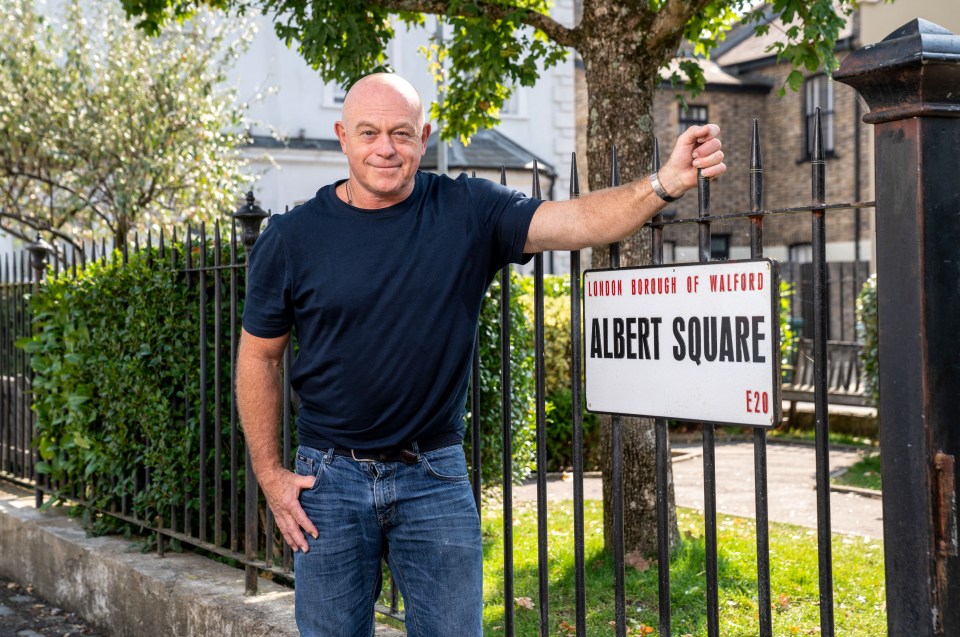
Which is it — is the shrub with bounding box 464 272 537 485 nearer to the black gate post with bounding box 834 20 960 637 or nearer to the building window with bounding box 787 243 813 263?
the black gate post with bounding box 834 20 960 637

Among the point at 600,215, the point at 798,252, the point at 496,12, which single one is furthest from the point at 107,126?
the point at 798,252

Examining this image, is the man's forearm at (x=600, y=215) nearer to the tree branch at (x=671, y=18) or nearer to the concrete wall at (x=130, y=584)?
the concrete wall at (x=130, y=584)

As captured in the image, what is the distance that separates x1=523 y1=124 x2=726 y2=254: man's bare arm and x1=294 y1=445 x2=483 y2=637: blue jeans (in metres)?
0.71

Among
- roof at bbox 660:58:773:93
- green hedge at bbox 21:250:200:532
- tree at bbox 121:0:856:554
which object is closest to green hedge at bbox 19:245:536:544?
green hedge at bbox 21:250:200:532

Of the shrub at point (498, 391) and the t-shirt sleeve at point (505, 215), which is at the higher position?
the t-shirt sleeve at point (505, 215)

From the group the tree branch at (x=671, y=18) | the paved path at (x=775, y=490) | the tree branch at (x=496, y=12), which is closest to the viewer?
the tree branch at (x=671, y=18)

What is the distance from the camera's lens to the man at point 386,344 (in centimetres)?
304

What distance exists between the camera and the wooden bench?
39.8ft

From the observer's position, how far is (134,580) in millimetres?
5375

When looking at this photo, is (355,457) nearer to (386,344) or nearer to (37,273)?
(386,344)

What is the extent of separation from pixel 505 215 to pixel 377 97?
1.61 feet

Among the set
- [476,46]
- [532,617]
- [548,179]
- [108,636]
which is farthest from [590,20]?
[548,179]

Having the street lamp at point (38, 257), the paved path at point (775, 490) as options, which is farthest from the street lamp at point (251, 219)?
the paved path at point (775, 490)

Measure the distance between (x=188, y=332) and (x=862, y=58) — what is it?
371 cm
